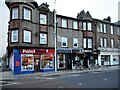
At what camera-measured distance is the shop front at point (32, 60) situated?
1148 inches

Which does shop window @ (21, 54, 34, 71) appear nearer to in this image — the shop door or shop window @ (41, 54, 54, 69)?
the shop door

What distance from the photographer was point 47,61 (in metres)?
33.2

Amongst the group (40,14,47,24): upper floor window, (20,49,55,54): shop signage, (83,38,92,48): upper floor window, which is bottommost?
(20,49,55,54): shop signage

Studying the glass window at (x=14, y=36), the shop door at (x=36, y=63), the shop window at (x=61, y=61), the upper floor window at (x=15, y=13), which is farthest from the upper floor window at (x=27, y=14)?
the shop window at (x=61, y=61)

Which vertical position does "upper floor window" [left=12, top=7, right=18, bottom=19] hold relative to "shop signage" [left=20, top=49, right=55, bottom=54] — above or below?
above

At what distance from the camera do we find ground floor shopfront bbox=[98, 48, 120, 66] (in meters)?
44.0

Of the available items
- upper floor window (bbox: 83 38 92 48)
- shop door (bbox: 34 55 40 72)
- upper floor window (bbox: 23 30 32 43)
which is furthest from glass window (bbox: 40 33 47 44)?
upper floor window (bbox: 83 38 92 48)

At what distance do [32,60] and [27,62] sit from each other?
94cm

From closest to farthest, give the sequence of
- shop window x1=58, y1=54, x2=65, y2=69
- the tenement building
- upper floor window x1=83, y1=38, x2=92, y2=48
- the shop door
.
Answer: the tenement building
the shop door
shop window x1=58, y1=54, x2=65, y2=69
upper floor window x1=83, y1=38, x2=92, y2=48

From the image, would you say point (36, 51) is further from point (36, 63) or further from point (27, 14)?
point (27, 14)

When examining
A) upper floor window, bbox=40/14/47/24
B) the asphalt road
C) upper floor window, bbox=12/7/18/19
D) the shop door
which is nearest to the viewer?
the asphalt road

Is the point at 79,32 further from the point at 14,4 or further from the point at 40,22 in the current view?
the point at 14,4

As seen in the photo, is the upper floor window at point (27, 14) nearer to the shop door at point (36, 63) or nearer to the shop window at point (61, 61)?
the shop door at point (36, 63)

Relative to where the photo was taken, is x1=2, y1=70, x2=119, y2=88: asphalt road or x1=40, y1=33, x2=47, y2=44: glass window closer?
x1=2, y1=70, x2=119, y2=88: asphalt road
